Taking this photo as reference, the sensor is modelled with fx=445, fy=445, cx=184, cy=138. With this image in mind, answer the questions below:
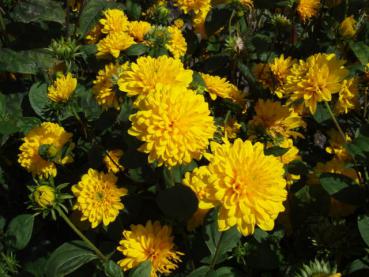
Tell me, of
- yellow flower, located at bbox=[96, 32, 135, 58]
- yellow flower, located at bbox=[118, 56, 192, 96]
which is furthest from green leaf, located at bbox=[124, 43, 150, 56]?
yellow flower, located at bbox=[118, 56, 192, 96]

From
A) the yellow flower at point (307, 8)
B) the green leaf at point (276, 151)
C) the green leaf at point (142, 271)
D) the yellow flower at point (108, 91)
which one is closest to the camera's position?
the green leaf at point (142, 271)

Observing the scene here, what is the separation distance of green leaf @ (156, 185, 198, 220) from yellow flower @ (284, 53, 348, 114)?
554 millimetres

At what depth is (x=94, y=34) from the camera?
2359mm

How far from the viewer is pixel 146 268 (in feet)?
4.18

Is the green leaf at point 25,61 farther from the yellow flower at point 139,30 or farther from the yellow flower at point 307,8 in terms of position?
the yellow flower at point 307,8

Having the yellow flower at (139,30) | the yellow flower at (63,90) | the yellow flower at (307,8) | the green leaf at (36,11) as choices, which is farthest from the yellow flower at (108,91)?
the yellow flower at (307,8)

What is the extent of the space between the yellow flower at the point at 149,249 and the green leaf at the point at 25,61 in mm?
1150

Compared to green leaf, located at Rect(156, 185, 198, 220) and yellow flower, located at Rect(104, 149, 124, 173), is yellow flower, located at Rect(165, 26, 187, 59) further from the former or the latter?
green leaf, located at Rect(156, 185, 198, 220)

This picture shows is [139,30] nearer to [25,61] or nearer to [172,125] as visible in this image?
[25,61]

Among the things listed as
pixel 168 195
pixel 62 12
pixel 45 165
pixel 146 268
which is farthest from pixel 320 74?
pixel 62 12

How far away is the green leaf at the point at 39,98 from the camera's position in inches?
82.6

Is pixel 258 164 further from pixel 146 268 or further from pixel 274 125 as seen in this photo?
pixel 274 125

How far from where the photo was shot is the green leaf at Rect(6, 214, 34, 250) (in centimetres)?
155

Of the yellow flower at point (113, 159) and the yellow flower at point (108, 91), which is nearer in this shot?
the yellow flower at point (108, 91)
